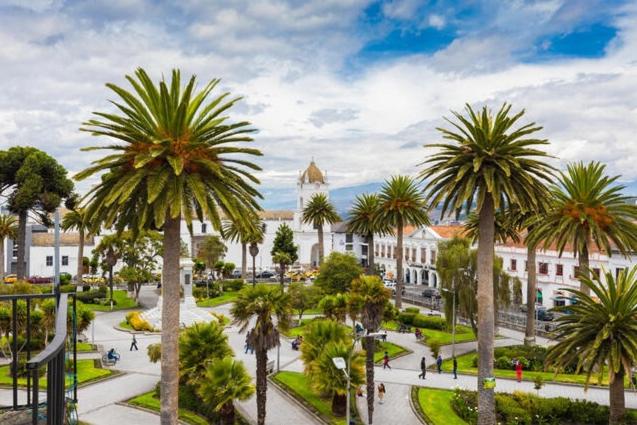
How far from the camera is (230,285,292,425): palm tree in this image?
87.3 feet

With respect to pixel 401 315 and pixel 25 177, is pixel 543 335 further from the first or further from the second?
pixel 25 177

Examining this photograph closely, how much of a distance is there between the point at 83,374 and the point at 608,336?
96.9 ft

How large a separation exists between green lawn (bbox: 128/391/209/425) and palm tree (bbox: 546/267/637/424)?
56.4 ft

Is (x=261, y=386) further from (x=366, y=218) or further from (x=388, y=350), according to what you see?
(x=366, y=218)

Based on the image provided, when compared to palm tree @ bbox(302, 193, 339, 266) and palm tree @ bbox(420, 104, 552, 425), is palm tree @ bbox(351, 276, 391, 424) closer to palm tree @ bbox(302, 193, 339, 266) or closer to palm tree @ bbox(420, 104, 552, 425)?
palm tree @ bbox(420, 104, 552, 425)

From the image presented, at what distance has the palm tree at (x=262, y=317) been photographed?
2661 centimetres

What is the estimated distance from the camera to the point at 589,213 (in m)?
33.7

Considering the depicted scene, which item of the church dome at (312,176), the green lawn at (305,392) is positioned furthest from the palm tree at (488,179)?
the church dome at (312,176)

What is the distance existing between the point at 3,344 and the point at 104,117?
78.6 ft

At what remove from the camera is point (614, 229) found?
33.2 metres

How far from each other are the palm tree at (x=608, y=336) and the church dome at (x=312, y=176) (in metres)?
91.8

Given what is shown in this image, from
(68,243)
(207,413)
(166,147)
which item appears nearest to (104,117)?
(166,147)

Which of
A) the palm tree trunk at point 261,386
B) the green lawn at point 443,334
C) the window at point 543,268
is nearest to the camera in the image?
the palm tree trunk at point 261,386

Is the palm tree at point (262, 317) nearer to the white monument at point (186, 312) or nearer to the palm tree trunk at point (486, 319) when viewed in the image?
the palm tree trunk at point (486, 319)
